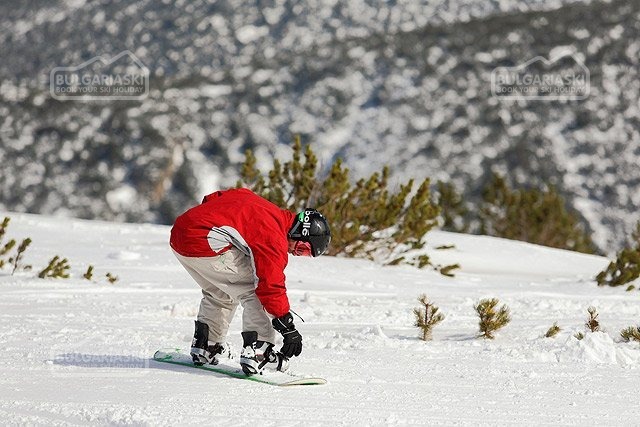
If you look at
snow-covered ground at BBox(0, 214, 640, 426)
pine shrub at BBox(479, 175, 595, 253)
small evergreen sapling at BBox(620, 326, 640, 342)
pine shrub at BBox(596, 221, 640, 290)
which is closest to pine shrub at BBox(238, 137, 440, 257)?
snow-covered ground at BBox(0, 214, 640, 426)

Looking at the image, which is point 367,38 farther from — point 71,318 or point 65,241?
point 71,318

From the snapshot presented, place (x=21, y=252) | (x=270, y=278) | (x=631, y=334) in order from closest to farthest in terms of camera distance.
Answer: (x=270, y=278), (x=631, y=334), (x=21, y=252)

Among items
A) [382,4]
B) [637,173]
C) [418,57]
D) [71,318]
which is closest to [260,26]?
[382,4]

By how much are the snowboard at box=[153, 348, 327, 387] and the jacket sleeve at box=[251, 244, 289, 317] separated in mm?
270

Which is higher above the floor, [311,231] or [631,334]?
[311,231]

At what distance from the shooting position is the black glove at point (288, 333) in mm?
3305

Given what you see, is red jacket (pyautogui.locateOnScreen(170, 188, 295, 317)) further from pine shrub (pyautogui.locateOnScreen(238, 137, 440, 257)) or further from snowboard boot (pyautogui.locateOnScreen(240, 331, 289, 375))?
pine shrub (pyautogui.locateOnScreen(238, 137, 440, 257))

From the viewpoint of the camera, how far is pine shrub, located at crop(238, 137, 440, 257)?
8.70 m

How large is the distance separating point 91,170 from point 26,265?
2314 cm

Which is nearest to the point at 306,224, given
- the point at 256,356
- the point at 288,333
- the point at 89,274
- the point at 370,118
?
the point at 288,333

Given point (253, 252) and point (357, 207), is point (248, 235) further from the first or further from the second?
point (357, 207)

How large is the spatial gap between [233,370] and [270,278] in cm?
56

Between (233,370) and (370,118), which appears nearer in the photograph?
(233,370)

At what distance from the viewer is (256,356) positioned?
11.3ft
